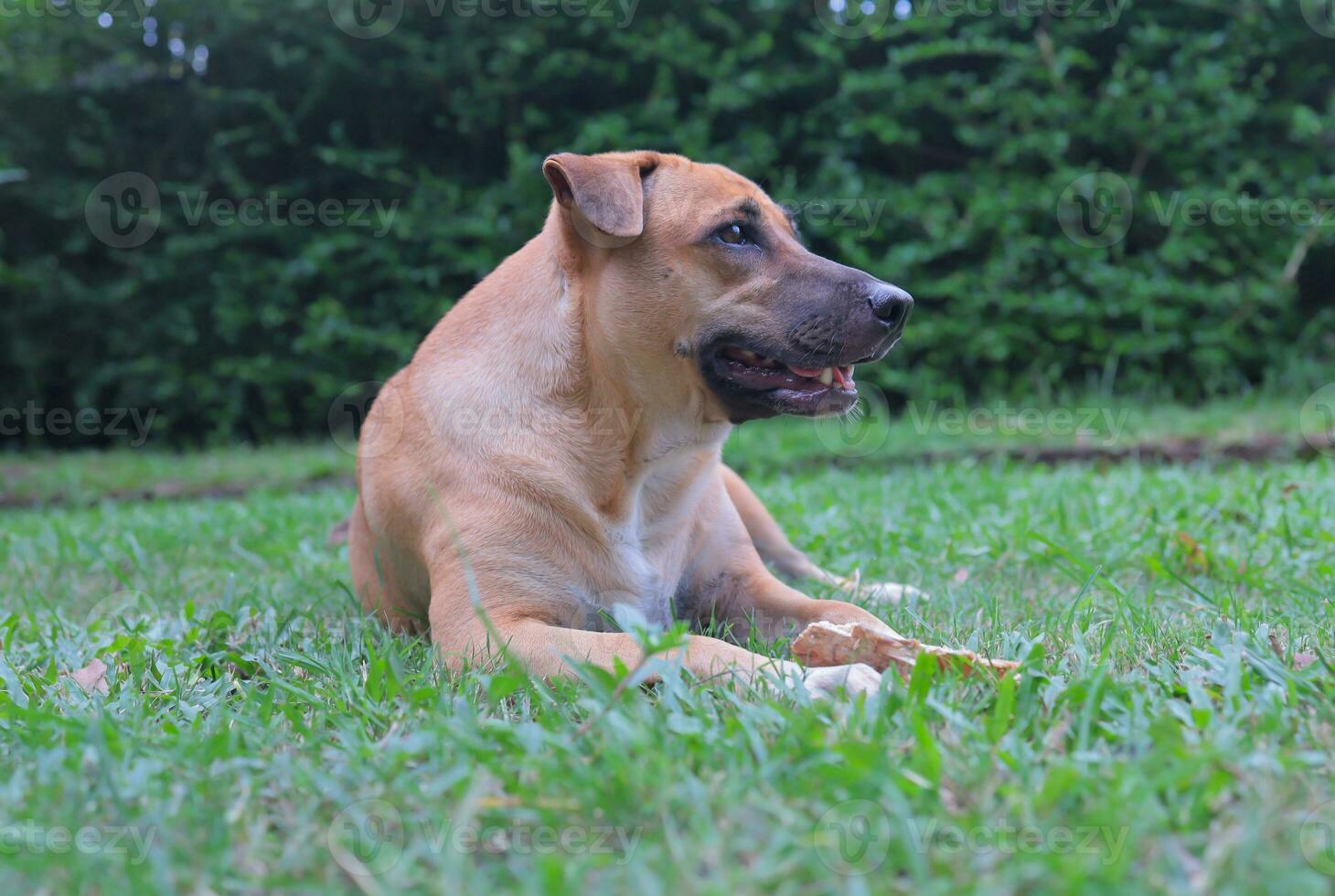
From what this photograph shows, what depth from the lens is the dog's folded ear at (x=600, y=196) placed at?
2.71 metres

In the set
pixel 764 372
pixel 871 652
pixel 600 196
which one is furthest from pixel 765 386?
pixel 871 652

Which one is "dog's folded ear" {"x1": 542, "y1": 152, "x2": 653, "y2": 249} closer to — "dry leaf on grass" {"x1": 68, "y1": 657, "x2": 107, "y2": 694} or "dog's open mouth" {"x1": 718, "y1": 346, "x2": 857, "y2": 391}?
"dog's open mouth" {"x1": 718, "y1": 346, "x2": 857, "y2": 391}

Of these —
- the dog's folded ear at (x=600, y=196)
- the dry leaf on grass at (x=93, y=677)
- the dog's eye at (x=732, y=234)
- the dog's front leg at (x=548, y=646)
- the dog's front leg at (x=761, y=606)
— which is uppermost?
the dog's folded ear at (x=600, y=196)

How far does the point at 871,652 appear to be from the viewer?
2150 mm

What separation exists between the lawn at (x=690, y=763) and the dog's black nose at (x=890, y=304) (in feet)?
2.52

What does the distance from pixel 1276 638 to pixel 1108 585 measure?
66 centimetres

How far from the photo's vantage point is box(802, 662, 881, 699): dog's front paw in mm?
1964

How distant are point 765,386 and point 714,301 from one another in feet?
0.85

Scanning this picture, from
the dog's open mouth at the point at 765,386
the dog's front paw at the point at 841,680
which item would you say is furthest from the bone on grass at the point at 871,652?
the dog's open mouth at the point at 765,386

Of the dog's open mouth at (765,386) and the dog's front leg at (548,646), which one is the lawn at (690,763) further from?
the dog's open mouth at (765,386)

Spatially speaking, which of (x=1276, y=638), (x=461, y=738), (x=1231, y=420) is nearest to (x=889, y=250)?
(x=1231, y=420)

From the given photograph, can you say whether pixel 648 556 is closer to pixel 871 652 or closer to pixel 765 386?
pixel 765 386

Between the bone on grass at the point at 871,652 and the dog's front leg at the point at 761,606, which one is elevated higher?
the bone on grass at the point at 871,652

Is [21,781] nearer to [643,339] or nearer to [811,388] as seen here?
[643,339]
